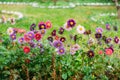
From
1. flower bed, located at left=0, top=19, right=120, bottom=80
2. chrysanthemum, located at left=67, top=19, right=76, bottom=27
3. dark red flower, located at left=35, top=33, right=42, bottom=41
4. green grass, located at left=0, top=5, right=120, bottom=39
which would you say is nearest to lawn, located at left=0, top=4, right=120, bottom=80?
flower bed, located at left=0, top=19, right=120, bottom=80

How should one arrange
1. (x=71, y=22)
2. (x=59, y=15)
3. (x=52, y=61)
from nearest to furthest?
(x=52, y=61) < (x=71, y=22) < (x=59, y=15)

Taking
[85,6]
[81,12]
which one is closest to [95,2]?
[85,6]

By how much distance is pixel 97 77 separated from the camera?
557 centimetres

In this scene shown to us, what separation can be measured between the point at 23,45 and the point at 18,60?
25 centimetres

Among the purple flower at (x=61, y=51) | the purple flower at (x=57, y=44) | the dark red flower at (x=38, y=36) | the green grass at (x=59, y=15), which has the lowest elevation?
the green grass at (x=59, y=15)

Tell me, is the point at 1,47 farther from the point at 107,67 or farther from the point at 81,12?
the point at 81,12

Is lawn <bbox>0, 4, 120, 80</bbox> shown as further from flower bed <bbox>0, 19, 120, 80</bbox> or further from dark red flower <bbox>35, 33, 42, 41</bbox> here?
dark red flower <bbox>35, 33, 42, 41</bbox>

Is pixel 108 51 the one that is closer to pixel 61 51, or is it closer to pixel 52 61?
pixel 61 51

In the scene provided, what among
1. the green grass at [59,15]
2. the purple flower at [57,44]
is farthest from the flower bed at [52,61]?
the green grass at [59,15]

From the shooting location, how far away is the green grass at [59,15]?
1247 centimetres

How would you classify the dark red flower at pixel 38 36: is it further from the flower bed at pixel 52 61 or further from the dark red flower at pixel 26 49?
the dark red flower at pixel 26 49

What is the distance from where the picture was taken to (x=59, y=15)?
14000 millimetres

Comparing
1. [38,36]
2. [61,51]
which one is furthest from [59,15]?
[61,51]

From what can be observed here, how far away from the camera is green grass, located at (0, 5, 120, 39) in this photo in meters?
12.5
